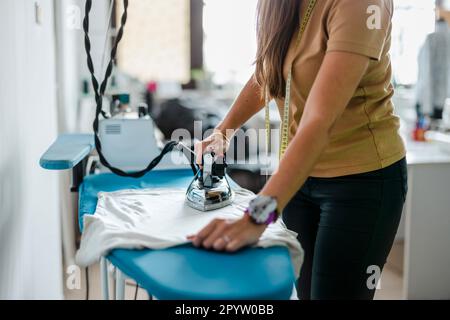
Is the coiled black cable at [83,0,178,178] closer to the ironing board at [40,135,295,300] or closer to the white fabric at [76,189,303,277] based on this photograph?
the white fabric at [76,189,303,277]

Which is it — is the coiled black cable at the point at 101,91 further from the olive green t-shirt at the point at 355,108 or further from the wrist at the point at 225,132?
the olive green t-shirt at the point at 355,108

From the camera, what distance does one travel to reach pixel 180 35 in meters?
4.57

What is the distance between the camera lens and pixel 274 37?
108cm

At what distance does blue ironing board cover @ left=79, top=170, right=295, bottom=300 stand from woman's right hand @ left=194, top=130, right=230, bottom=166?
373mm

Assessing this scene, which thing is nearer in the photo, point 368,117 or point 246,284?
point 246,284

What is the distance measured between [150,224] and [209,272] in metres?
0.25

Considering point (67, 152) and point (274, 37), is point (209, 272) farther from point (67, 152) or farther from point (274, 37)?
point (67, 152)

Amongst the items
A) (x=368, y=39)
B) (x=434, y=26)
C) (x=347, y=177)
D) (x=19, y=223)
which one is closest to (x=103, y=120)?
(x=19, y=223)

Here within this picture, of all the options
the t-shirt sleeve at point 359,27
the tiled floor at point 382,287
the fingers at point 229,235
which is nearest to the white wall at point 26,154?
the tiled floor at point 382,287

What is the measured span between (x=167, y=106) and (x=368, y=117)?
126 inches

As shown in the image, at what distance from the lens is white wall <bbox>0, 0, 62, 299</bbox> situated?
4.01ft

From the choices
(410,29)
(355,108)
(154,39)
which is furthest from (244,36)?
(355,108)

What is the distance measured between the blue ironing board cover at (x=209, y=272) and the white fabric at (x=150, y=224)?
2cm
